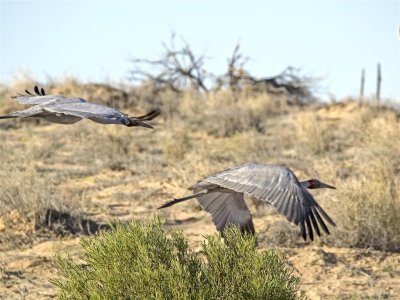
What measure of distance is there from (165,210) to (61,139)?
7420 millimetres

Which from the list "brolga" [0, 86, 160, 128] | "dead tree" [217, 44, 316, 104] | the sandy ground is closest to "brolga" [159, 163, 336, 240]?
"brolga" [0, 86, 160, 128]

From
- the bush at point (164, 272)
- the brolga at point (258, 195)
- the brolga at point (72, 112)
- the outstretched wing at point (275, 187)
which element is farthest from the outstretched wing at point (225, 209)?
the bush at point (164, 272)

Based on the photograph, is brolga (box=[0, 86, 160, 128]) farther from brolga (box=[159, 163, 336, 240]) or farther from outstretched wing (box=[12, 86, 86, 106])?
brolga (box=[159, 163, 336, 240])

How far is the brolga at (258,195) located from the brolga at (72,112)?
910 millimetres

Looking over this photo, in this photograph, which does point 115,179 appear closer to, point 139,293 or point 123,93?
point 139,293

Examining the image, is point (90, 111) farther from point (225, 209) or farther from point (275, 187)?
point (225, 209)

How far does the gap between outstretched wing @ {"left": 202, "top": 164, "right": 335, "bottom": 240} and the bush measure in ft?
2.41

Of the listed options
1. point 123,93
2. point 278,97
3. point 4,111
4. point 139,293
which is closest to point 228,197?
point 139,293

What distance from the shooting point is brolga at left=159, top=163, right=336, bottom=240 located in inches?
235

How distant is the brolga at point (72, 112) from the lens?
5.40 meters

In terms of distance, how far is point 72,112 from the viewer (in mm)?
5613

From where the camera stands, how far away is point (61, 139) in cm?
1862

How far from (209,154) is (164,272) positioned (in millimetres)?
10907

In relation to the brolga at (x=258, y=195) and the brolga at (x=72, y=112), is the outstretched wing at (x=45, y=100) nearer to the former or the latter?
the brolga at (x=72, y=112)
